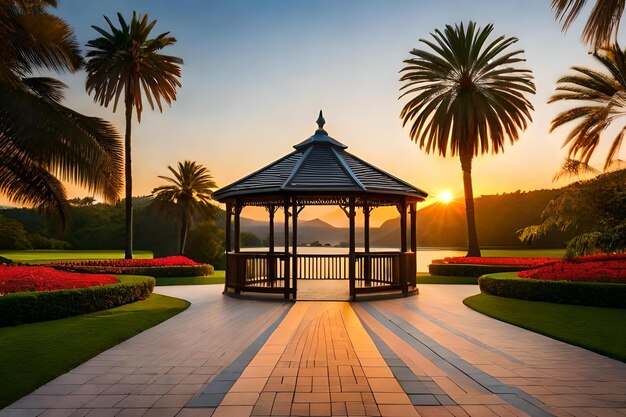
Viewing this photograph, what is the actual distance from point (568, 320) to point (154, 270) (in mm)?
16856

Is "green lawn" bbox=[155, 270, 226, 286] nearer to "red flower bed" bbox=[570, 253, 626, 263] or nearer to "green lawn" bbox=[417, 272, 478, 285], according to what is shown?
"green lawn" bbox=[417, 272, 478, 285]

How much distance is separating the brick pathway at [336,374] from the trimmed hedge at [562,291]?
12.9 ft

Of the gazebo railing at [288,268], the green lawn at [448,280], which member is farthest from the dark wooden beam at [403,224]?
the green lawn at [448,280]

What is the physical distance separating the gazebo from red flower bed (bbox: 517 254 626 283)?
153 inches

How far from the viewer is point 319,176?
13.9 meters

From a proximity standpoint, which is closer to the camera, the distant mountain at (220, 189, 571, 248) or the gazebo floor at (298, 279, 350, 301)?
the gazebo floor at (298, 279, 350, 301)

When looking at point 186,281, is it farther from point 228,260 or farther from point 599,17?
point 599,17

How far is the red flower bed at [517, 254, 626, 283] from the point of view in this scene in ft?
42.3

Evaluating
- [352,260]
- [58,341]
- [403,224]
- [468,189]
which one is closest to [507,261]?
[468,189]

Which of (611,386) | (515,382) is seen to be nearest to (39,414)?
(515,382)

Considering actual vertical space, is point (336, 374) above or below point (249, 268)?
below

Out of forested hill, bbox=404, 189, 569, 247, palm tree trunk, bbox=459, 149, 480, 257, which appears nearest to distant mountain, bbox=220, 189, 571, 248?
forested hill, bbox=404, 189, 569, 247

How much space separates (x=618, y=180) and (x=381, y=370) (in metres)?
16.6

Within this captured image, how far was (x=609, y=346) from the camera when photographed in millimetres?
7535
